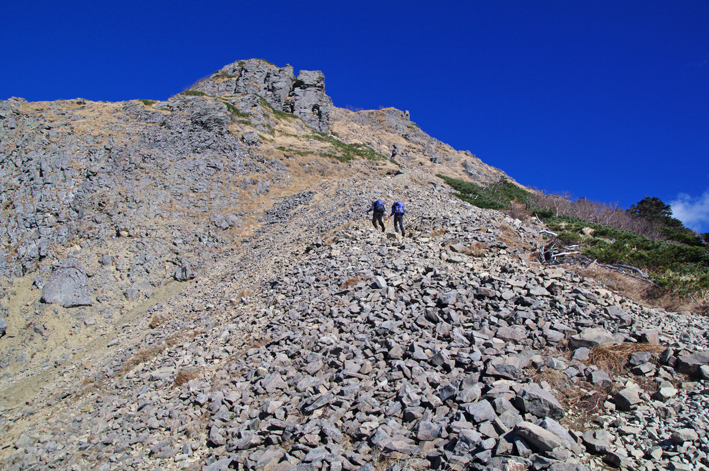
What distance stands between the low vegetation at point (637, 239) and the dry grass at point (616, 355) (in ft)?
13.2

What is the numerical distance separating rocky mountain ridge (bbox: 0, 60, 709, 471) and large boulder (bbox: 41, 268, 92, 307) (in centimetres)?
8

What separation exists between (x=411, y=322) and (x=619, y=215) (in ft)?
124

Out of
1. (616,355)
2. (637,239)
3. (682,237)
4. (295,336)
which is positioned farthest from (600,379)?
(682,237)

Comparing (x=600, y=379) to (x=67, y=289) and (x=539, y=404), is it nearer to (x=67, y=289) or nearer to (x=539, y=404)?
(x=539, y=404)

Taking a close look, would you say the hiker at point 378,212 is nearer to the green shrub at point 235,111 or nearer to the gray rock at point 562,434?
the gray rock at point 562,434

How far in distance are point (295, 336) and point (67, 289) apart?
12.9 m

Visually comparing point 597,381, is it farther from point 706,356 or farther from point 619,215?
point 619,215

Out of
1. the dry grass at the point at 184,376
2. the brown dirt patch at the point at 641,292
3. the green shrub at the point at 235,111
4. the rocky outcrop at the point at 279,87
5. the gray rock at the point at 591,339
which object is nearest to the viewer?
the gray rock at the point at 591,339

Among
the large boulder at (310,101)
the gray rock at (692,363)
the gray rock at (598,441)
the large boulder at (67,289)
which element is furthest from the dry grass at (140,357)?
the large boulder at (310,101)

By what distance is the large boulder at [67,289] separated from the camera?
555 inches

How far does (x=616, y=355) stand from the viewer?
5770 millimetres

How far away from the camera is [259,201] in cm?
2362

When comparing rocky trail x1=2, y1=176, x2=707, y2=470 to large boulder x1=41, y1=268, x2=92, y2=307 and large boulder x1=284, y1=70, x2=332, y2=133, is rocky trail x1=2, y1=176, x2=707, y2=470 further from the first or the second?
large boulder x1=284, y1=70, x2=332, y2=133

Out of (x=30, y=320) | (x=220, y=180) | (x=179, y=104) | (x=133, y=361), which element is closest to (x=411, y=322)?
(x=133, y=361)
